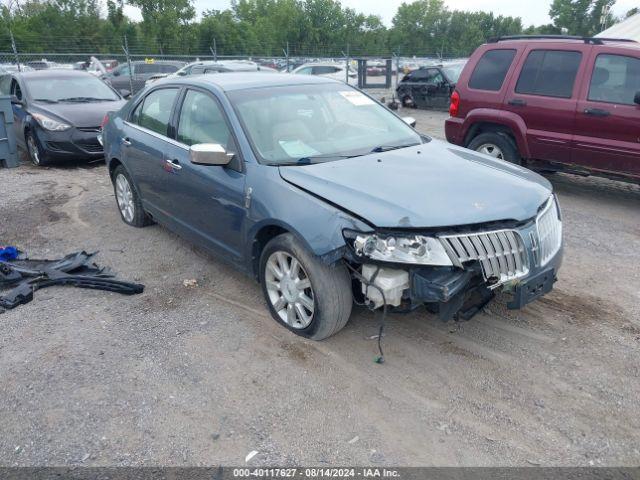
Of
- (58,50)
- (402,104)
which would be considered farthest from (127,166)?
(58,50)

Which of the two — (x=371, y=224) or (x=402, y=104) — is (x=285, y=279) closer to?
(x=371, y=224)

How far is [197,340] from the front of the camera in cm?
392

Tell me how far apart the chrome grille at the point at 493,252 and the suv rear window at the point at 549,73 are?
437 cm

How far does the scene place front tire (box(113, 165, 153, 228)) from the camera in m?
5.96

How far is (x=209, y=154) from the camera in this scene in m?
3.96

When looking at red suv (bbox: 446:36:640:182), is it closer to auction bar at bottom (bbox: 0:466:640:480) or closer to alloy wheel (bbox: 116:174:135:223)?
alloy wheel (bbox: 116:174:135:223)

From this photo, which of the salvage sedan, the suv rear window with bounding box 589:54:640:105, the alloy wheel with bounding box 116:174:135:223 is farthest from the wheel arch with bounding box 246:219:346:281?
the suv rear window with bounding box 589:54:640:105

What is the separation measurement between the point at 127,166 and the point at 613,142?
5.45 metres

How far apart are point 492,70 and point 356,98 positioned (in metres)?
3.58

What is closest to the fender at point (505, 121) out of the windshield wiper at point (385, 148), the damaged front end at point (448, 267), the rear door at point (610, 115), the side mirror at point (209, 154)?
the rear door at point (610, 115)

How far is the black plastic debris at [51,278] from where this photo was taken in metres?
4.49

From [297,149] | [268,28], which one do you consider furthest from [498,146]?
[268,28]

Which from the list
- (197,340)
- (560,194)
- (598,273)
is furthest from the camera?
(560,194)

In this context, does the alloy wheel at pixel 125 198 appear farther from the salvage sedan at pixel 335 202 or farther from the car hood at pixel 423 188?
the car hood at pixel 423 188
